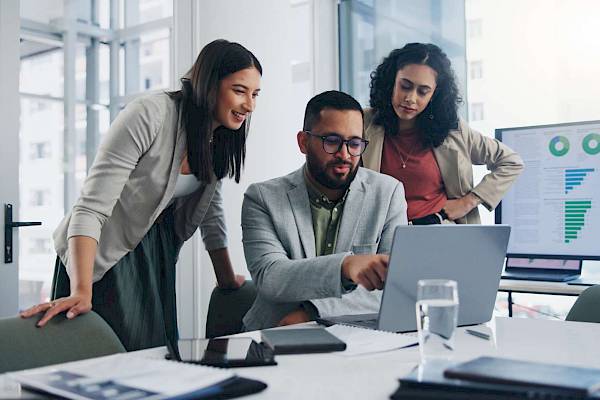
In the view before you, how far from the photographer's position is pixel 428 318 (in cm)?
120

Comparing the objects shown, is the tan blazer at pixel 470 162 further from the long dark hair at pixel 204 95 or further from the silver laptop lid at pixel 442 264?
the silver laptop lid at pixel 442 264

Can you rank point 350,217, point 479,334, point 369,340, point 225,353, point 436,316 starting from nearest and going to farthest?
1. point 436,316
2. point 225,353
3. point 369,340
4. point 479,334
5. point 350,217

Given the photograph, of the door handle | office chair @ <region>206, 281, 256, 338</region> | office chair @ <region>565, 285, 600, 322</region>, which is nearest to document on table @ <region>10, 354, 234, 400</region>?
office chair @ <region>206, 281, 256, 338</region>

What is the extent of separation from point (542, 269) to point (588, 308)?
978 millimetres

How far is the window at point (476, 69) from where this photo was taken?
329 centimetres

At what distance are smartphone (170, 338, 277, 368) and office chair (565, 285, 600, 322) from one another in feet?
3.22

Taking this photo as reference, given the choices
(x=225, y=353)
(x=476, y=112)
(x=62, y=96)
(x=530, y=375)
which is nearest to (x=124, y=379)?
(x=225, y=353)

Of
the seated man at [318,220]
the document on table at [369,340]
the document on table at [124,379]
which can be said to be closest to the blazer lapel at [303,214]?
the seated man at [318,220]

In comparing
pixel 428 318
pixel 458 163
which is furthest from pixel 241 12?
pixel 428 318

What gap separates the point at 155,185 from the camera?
213 centimetres

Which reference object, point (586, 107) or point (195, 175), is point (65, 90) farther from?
point (586, 107)

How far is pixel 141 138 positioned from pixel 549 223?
5.62 feet

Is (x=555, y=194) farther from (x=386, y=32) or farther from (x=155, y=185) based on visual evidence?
(x=155, y=185)

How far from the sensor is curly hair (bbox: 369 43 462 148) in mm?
3080
